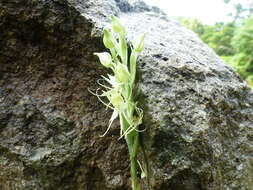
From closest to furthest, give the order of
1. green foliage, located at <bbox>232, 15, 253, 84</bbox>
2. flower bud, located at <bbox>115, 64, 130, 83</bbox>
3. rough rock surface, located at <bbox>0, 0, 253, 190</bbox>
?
1. flower bud, located at <bbox>115, 64, 130, 83</bbox>
2. rough rock surface, located at <bbox>0, 0, 253, 190</bbox>
3. green foliage, located at <bbox>232, 15, 253, 84</bbox>

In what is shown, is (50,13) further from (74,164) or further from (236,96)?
(236,96)

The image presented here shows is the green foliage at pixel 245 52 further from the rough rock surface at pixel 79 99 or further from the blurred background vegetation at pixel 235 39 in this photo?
the rough rock surface at pixel 79 99

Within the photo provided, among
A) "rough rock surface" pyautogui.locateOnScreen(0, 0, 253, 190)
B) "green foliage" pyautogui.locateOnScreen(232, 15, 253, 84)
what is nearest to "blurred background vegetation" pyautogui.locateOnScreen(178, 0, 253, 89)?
"green foliage" pyautogui.locateOnScreen(232, 15, 253, 84)

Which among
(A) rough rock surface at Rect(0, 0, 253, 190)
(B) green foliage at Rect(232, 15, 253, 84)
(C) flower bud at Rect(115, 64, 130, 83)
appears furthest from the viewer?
(B) green foliage at Rect(232, 15, 253, 84)

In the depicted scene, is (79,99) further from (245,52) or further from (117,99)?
(245,52)

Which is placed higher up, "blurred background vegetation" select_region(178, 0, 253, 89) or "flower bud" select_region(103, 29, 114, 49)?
"flower bud" select_region(103, 29, 114, 49)

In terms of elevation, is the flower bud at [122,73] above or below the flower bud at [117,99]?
above

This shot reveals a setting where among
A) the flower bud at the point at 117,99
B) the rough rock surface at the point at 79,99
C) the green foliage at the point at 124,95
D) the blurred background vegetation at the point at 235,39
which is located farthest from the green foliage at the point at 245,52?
the flower bud at the point at 117,99

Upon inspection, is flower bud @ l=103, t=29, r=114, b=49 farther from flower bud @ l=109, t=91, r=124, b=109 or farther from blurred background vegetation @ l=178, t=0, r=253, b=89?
blurred background vegetation @ l=178, t=0, r=253, b=89
